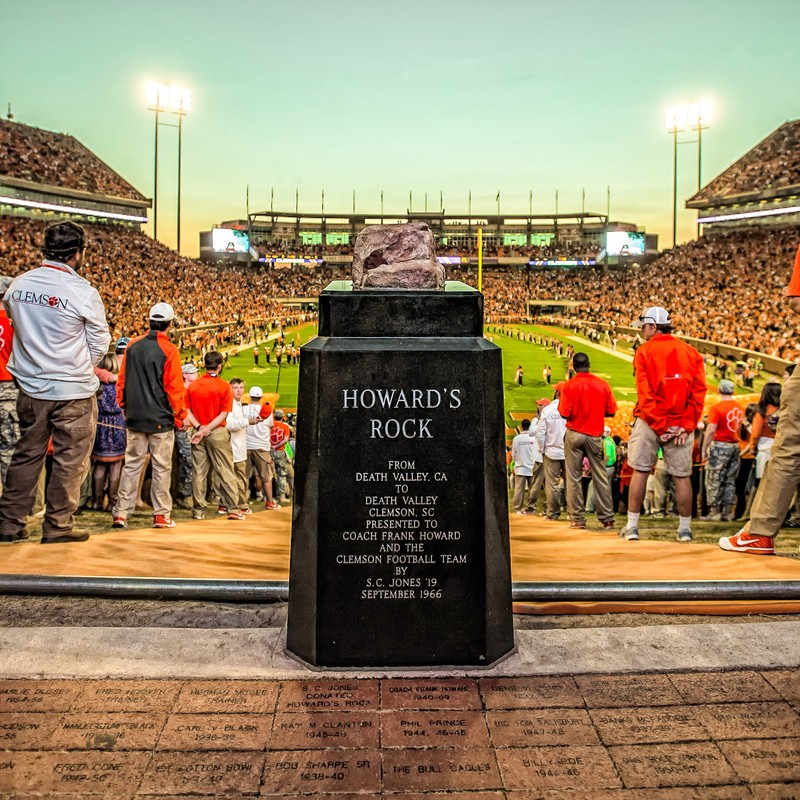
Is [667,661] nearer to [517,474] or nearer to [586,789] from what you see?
[586,789]

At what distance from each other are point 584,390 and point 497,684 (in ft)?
17.0

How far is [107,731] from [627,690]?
1.86 metres

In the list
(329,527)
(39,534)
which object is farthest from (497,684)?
(39,534)

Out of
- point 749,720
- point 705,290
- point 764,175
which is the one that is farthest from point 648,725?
point 764,175

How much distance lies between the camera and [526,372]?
132 feet

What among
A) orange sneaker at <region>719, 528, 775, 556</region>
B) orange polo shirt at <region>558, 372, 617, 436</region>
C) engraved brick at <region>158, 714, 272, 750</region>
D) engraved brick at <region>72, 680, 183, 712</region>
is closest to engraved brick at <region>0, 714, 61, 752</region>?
engraved brick at <region>72, 680, 183, 712</region>

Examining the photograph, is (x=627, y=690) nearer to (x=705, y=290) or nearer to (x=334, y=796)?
(x=334, y=796)

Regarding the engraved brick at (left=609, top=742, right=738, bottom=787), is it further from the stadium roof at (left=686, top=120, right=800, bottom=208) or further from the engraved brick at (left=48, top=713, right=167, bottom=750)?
the stadium roof at (left=686, top=120, right=800, bottom=208)

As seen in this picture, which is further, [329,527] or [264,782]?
[329,527]

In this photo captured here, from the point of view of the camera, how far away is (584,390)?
7.89 metres

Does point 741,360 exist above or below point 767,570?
above

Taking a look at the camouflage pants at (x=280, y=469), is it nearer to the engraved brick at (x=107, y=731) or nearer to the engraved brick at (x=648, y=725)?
the engraved brick at (x=107, y=731)

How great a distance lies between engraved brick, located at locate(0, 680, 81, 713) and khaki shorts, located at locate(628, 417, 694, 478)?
4.87 metres

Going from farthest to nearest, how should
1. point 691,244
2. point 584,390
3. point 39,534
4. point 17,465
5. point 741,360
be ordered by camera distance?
point 691,244 < point 741,360 < point 584,390 < point 39,534 < point 17,465
